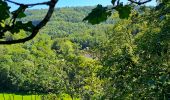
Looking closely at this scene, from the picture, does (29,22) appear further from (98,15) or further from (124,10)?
(124,10)

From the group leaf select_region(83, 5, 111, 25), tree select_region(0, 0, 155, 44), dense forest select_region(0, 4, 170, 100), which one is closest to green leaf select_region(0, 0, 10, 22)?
tree select_region(0, 0, 155, 44)

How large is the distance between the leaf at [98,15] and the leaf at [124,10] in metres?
0.06

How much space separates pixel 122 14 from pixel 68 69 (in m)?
49.8

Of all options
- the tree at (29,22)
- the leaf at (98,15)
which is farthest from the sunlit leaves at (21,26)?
the leaf at (98,15)

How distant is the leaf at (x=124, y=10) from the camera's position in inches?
92.4

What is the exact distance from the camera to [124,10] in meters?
2.37

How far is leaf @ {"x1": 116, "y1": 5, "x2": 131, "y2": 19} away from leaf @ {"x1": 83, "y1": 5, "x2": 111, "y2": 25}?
0.06 metres

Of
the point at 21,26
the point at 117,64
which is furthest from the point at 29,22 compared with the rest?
the point at 117,64

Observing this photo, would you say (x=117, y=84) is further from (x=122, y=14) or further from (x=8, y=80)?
(x=8, y=80)

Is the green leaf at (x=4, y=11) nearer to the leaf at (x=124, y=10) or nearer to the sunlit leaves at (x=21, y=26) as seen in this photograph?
the sunlit leaves at (x=21, y=26)

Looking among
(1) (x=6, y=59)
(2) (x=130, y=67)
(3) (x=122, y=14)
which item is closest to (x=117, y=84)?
(2) (x=130, y=67)

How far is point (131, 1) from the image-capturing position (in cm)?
231

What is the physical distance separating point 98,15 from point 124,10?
15cm

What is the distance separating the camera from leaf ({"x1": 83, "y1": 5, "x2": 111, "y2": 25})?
7.44 feet
